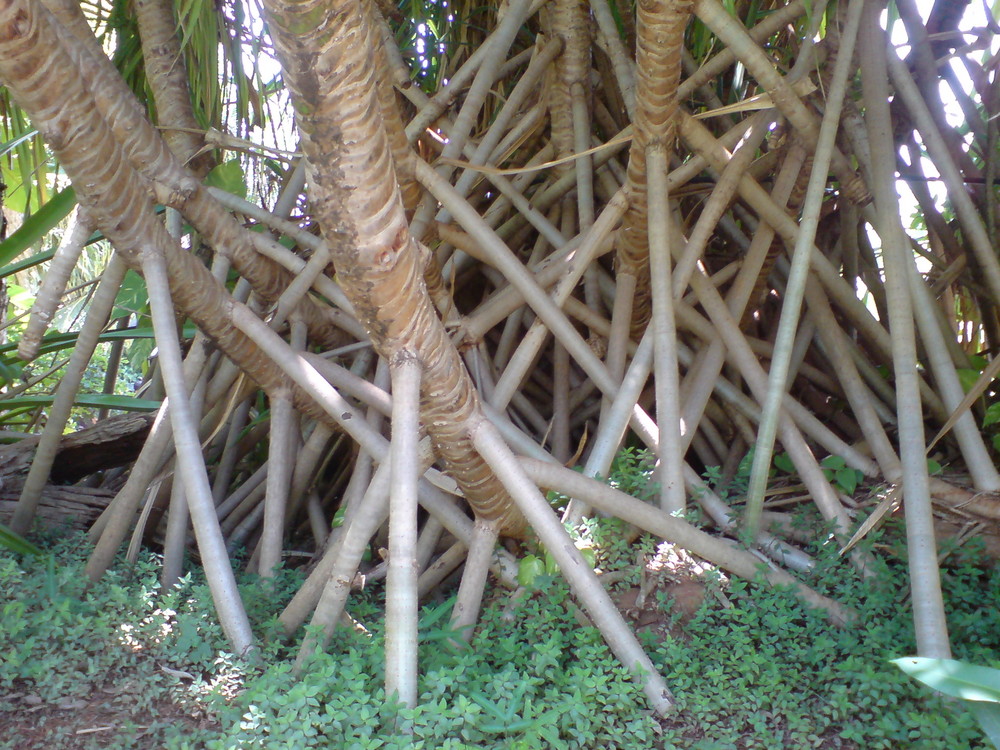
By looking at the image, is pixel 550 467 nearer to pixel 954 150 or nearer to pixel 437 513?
pixel 437 513

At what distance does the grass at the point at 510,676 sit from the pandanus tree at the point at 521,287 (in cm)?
8

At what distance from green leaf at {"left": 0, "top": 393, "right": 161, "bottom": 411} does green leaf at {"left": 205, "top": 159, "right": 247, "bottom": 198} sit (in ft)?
2.64

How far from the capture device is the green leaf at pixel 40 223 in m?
2.34

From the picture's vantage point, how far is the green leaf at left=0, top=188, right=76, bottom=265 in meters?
2.34

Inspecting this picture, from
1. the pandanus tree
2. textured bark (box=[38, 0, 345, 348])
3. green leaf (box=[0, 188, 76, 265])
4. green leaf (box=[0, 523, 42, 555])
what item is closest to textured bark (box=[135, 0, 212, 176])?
the pandanus tree

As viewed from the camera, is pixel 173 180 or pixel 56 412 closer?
pixel 173 180

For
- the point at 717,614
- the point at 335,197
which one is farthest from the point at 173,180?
the point at 717,614

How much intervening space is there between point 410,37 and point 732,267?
191 centimetres

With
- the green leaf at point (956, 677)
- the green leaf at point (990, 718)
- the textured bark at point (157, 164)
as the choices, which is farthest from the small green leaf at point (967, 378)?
the textured bark at point (157, 164)

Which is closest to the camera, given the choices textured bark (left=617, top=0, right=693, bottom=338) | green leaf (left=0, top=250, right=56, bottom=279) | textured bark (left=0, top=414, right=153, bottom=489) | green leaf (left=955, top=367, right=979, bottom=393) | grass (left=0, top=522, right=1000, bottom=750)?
grass (left=0, top=522, right=1000, bottom=750)

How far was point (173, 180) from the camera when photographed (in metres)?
2.31

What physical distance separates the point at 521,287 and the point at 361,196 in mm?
1010

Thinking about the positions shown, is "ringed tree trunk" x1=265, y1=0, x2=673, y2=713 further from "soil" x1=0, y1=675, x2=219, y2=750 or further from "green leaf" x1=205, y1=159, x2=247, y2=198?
"green leaf" x1=205, y1=159, x2=247, y2=198

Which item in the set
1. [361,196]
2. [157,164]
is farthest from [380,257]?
[157,164]
